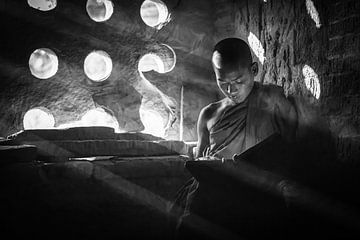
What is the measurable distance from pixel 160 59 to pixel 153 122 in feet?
2.45

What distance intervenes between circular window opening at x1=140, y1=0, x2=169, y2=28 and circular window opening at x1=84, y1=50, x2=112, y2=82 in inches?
25.6

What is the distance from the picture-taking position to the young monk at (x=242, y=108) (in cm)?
323

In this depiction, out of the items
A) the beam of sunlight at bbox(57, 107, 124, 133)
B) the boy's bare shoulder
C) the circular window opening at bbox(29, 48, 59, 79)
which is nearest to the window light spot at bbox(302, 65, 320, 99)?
the boy's bare shoulder

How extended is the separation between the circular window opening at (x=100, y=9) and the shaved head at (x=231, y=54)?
89.0 inches

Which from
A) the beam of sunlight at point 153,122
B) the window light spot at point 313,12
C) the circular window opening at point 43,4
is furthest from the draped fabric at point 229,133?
the circular window opening at point 43,4

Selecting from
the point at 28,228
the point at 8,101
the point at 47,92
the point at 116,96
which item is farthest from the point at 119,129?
the point at 28,228

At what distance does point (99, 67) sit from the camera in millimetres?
5328

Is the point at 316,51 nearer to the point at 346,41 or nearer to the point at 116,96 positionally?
the point at 346,41

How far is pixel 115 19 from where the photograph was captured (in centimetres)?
515

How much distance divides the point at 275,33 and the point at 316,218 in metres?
2.22

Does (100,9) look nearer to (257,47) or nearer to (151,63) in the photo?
(151,63)

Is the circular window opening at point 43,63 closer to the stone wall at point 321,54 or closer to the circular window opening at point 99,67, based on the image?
the circular window opening at point 99,67

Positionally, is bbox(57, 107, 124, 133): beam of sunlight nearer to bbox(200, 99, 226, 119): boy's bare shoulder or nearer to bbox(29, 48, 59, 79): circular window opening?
bbox(29, 48, 59, 79): circular window opening

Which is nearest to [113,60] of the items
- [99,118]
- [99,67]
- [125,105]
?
[99,67]
